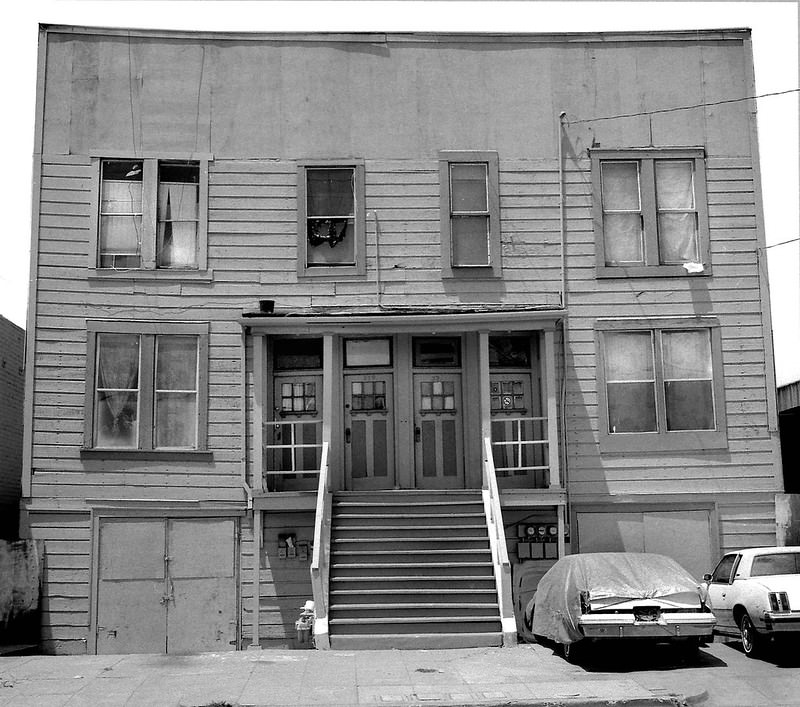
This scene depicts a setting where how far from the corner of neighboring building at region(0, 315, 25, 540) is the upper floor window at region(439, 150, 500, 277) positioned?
30.7 feet

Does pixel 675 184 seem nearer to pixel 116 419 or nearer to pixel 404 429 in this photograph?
pixel 404 429


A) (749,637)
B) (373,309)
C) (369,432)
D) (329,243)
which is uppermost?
(329,243)

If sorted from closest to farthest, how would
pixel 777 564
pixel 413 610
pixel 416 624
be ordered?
pixel 777 564
pixel 416 624
pixel 413 610

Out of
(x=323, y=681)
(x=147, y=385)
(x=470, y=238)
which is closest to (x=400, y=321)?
(x=470, y=238)

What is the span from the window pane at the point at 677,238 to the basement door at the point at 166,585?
833cm

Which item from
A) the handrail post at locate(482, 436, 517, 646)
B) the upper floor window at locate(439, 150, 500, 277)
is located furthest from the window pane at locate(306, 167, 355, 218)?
the handrail post at locate(482, 436, 517, 646)

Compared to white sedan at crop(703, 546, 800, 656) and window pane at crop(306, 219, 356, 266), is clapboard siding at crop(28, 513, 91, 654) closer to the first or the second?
window pane at crop(306, 219, 356, 266)

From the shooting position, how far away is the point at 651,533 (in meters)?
15.6

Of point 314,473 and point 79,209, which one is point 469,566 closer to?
point 314,473

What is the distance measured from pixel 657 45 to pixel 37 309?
11032mm

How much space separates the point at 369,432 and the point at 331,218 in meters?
3.56

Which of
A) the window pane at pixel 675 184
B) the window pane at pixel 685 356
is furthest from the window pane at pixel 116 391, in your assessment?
the window pane at pixel 675 184

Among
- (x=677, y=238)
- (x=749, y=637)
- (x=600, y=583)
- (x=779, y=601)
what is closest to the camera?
(x=779, y=601)

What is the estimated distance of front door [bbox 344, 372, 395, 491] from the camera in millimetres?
16062
